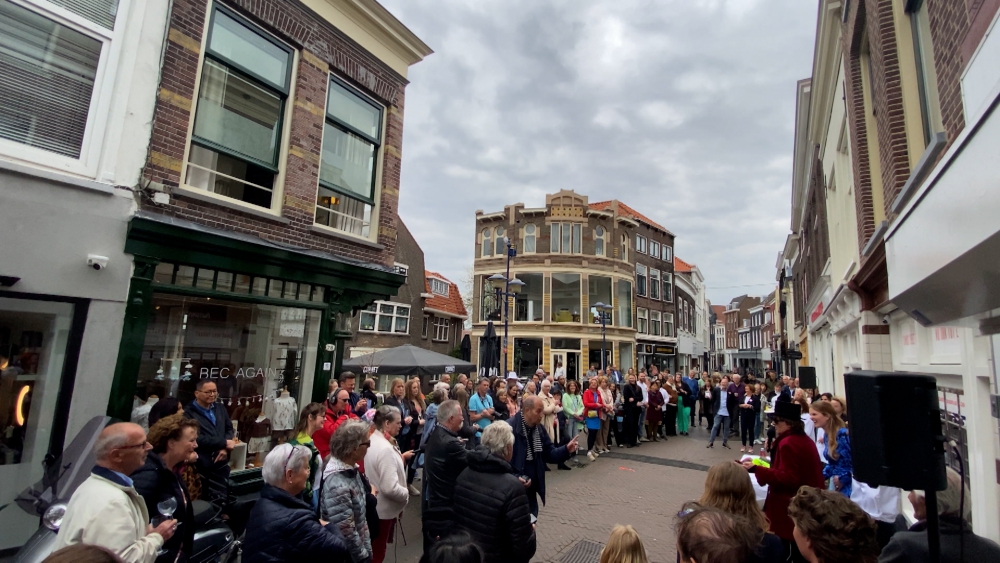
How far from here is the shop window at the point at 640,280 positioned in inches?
1423

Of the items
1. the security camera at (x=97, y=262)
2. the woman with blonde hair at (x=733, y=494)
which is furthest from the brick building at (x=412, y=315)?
the woman with blonde hair at (x=733, y=494)

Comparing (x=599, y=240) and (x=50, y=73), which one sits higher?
(x=599, y=240)

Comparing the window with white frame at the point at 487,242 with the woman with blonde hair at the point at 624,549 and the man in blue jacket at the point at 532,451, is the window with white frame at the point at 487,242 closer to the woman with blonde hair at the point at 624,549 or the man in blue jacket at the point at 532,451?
the man in blue jacket at the point at 532,451

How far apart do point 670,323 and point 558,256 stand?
1354 cm

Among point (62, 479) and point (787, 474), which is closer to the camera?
point (62, 479)

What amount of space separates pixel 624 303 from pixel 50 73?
31545mm

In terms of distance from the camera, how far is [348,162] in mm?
8250

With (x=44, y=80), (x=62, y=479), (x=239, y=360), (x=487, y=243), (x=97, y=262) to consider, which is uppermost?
(x=487, y=243)

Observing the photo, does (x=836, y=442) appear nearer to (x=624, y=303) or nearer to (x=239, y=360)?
(x=239, y=360)

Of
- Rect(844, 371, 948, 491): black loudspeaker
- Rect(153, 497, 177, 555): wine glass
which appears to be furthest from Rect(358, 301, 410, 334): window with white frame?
Rect(844, 371, 948, 491): black loudspeaker

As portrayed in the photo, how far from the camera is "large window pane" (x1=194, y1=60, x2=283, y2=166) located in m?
6.40

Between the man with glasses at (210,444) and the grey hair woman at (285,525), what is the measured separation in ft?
7.16

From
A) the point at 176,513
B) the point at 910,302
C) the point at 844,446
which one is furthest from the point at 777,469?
Result: the point at 176,513

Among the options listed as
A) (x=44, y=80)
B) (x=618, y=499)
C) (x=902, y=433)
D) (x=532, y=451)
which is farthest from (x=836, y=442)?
(x=44, y=80)
